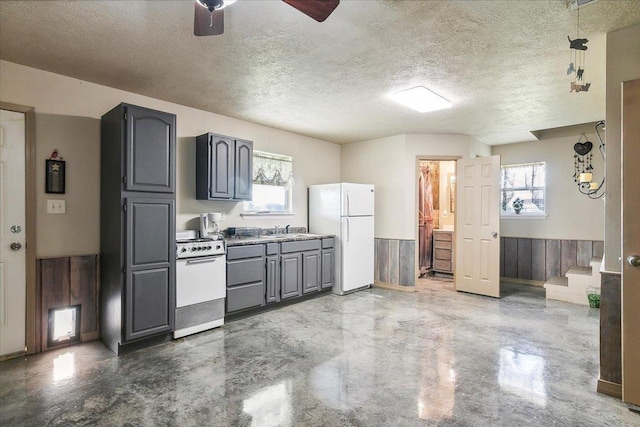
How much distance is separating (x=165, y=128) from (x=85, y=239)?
1355mm

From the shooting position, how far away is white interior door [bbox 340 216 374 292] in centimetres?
508

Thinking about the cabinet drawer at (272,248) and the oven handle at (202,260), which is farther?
the cabinet drawer at (272,248)

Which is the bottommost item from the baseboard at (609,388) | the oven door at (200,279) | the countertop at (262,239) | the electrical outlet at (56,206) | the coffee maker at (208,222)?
the baseboard at (609,388)

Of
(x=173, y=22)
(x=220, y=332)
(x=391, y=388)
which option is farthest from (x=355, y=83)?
(x=220, y=332)

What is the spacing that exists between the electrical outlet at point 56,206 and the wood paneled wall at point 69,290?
1.45ft

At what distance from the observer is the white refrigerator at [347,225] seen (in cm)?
508

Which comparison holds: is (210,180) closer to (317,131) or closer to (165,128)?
(165,128)

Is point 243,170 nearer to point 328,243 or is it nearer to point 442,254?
point 328,243

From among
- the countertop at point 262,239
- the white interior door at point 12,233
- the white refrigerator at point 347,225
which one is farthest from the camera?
the white refrigerator at point 347,225

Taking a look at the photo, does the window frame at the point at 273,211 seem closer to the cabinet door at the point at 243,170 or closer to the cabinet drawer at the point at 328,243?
the cabinet door at the point at 243,170

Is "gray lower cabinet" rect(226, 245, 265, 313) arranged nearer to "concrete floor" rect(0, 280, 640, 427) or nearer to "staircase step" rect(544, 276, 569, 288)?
"concrete floor" rect(0, 280, 640, 427)

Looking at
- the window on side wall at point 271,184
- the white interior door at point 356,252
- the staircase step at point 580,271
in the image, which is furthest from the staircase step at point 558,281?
the window on side wall at point 271,184

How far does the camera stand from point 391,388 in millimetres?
2371

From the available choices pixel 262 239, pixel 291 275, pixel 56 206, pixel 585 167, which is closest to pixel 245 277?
pixel 262 239
